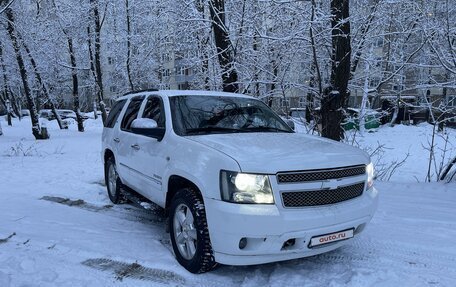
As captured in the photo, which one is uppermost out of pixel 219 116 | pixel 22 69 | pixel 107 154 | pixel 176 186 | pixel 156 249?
pixel 22 69

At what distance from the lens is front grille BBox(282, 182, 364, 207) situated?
128 inches

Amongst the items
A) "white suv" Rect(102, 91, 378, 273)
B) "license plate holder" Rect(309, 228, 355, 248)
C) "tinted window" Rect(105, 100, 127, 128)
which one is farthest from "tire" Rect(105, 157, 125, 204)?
"license plate holder" Rect(309, 228, 355, 248)

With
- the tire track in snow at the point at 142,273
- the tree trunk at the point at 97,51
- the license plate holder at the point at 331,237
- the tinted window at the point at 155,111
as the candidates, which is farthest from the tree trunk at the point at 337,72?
the tree trunk at the point at 97,51

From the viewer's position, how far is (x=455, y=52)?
8.04 meters

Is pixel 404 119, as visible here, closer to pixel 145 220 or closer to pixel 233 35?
pixel 233 35

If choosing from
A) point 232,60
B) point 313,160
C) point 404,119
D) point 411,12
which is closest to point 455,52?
point 411,12

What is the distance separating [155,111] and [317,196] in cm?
247

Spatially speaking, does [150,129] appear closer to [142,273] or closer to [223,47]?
[142,273]

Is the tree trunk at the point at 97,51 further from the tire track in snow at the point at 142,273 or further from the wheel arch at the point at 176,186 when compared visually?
the tire track in snow at the point at 142,273

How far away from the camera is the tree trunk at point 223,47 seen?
9.91 m

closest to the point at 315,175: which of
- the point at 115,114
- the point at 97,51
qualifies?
the point at 115,114

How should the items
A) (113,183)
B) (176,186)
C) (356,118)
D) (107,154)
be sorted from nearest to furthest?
(176,186)
(113,183)
(107,154)
(356,118)

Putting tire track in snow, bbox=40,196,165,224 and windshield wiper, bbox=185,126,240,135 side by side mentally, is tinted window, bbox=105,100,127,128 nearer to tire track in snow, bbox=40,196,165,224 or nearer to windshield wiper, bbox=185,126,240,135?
tire track in snow, bbox=40,196,165,224

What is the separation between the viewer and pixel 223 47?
10445 millimetres
